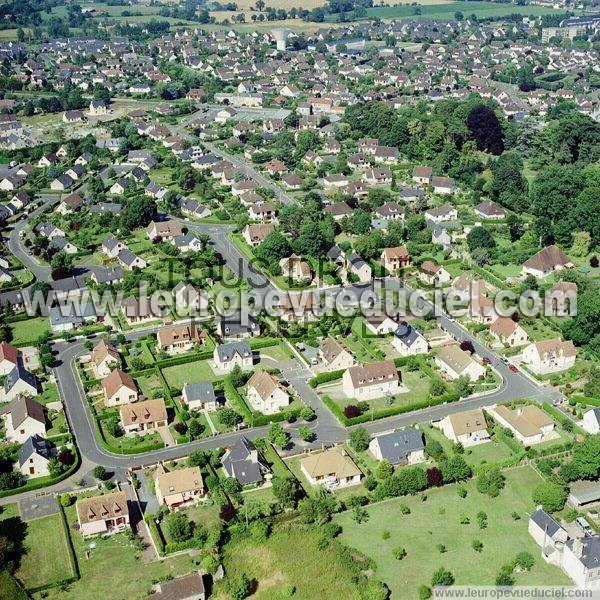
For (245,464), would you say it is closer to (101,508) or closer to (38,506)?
(101,508)

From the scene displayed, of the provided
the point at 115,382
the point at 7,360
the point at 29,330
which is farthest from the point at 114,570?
the point at 29,330

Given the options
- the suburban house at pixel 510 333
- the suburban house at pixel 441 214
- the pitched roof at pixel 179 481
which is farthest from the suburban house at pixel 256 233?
the pitched roof at pixel 179 481

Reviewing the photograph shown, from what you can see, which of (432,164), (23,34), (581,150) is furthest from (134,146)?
(23,34)

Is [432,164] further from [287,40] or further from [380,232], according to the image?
[287,40]

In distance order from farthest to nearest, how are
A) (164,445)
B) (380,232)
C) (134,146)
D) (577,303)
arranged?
(134,146)
(380,232)
(577,303)
(164,445)

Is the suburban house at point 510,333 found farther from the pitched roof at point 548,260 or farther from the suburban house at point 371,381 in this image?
the pitched roof at point 548,260

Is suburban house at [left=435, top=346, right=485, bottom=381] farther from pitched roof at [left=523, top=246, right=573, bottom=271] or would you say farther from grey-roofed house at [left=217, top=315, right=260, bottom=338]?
pitched roof at [left=523, top=246, right=573, bottom=271]
